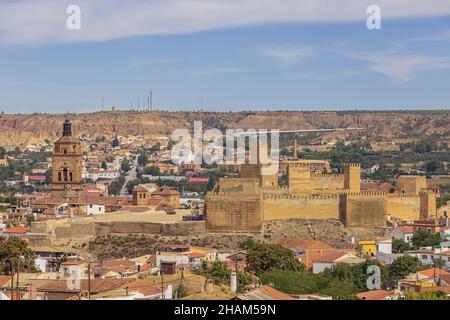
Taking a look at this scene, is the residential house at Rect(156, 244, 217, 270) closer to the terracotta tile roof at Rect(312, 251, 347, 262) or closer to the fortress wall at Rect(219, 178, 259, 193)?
the terracotta tile roof at Rect(312, 251, 347, 262)

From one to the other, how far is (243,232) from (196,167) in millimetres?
65282

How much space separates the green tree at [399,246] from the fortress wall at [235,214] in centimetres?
488

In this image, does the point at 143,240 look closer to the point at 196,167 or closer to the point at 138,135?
the point at 196,167

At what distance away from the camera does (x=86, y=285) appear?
23.7 metres

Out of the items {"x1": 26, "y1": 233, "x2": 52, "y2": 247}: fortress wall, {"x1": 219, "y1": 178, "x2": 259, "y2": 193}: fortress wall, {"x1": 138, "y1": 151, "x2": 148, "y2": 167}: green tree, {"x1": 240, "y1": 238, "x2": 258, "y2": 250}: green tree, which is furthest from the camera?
{"x1": 138, "y1": 151, "x2": 148, "y2": 167}: green tree

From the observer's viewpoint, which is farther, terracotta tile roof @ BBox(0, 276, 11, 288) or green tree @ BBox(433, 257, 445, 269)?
green tree @ BBox(433, 257, 445, 269)

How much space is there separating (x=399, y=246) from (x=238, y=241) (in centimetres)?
552

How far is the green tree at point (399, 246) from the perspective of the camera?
38.6 meters

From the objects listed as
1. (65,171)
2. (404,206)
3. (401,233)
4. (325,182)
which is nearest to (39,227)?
(325,182)

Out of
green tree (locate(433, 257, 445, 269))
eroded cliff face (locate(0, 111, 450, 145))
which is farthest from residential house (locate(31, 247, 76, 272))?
eroded cliff face (locate(0, 111, 450, 145))

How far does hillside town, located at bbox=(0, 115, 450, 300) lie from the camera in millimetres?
23484

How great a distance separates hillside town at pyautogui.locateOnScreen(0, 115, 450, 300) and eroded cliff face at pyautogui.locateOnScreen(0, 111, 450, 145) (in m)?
88.3

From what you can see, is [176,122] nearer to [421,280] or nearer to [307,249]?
[307,249]
